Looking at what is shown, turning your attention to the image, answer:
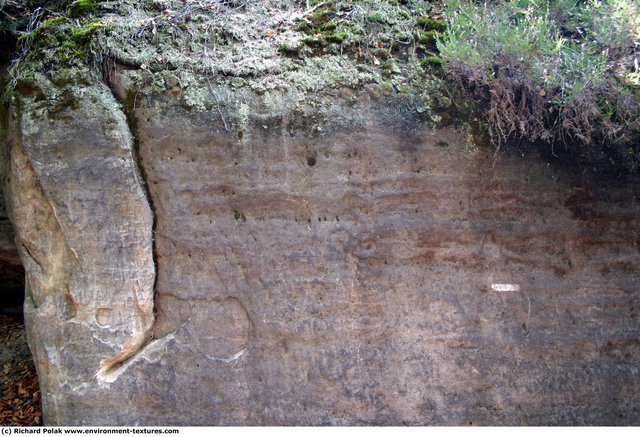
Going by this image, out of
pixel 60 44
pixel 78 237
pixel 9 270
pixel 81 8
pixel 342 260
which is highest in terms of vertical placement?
pixel 81 8

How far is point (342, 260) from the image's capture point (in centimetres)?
424

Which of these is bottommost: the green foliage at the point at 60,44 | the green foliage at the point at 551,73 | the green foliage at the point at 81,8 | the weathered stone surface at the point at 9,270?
the weathered stone surface at the point at 9,270

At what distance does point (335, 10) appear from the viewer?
4.54 metres

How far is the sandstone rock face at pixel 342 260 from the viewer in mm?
4195

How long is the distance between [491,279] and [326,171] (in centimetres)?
141

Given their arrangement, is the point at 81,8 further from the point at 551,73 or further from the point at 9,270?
the point at 551,73

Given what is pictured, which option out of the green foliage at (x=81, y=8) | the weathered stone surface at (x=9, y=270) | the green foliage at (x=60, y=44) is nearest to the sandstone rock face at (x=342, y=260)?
the green foliage at (x=60, y=44)

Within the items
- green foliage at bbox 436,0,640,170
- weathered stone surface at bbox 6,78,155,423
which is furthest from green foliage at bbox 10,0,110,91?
green foliage at bbox 436,0,640,170

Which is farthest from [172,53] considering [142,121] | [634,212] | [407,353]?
[634,212]

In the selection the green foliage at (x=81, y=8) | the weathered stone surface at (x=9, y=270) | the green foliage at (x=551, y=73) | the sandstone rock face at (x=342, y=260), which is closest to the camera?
the green foliage at (x=551, y=73)

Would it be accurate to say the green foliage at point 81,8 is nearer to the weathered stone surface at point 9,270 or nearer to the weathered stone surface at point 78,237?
A: the weathered stone surface at point 78,237

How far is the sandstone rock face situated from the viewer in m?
4.20

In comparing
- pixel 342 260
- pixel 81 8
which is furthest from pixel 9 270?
pixel 342 260

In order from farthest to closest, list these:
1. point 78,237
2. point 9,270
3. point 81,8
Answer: point 9,270 < point 81,8 < point 78,237
